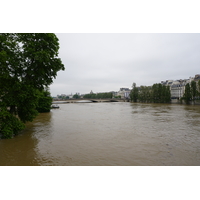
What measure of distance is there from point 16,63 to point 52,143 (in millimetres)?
5650

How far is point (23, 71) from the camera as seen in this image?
39.4 ft

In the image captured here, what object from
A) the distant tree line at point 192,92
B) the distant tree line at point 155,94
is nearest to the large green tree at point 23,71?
the distant tree line at point 192,92

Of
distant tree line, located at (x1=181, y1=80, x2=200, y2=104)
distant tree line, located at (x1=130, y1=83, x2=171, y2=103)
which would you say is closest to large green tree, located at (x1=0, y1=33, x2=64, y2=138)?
distant tree line, located at (x1=181, y1=80, x2=200, y2=104)

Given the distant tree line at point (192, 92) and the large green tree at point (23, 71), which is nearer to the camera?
the large green tree at point (23, 71)

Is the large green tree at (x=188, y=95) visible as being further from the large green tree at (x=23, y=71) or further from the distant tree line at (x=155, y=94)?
the large green tree at (x=23, y=71)

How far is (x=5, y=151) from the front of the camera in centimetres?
946

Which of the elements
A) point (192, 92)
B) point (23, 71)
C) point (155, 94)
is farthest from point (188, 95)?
point (23, 71)

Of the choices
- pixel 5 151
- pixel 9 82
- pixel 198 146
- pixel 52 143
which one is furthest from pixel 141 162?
pixel 9 82

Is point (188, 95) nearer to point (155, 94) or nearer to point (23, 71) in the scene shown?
point (155, 94)

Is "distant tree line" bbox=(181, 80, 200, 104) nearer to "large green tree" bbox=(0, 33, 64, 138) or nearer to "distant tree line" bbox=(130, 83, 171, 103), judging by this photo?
"distant tree line" bbox=(130, 83, 171, 103)

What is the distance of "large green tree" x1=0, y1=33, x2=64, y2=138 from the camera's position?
11.0 m

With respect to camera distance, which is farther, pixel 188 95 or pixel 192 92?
pixel 188 95

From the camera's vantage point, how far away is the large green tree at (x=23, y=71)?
11.0 metres

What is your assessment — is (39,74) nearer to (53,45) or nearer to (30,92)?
(30,92)
